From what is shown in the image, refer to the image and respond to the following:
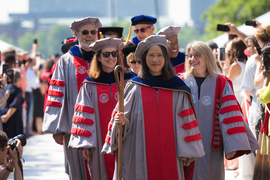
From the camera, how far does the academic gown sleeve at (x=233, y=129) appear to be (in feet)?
17.7

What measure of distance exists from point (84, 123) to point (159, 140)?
1.00 meters

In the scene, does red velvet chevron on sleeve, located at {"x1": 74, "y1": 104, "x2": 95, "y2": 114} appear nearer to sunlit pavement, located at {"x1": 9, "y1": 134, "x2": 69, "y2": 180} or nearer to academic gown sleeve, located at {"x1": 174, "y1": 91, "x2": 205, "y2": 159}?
academic gown sleeve, located at {"x1": 174, "y1": 91, "x2": 205, "y2": 159}

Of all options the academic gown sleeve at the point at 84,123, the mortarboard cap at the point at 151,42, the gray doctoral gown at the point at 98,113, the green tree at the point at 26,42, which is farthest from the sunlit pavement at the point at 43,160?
the green tree at the point at 26,42

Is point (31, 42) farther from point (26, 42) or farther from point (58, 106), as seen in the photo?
point (58, 106)

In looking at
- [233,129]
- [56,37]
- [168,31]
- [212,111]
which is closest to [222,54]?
[168,31]

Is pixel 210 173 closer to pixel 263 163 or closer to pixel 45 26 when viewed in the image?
pixel 263 163

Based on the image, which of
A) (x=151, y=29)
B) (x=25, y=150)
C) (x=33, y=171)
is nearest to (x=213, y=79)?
(x=151, y=29)

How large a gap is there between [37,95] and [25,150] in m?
3.14

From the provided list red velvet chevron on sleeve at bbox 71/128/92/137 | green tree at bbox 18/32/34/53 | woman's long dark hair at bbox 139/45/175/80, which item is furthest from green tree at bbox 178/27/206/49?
woman's long dark hair at bbox 139/45/175/80

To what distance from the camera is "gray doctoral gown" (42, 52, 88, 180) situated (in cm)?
594

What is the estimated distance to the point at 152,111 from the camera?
4801 mm

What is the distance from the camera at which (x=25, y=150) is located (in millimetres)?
12633

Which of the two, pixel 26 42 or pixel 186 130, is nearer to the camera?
pixel 186 130

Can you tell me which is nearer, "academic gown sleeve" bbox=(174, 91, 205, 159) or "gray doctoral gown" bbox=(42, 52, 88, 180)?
"academic gown sleeve" bbox=(174, 91, 205, 159)
